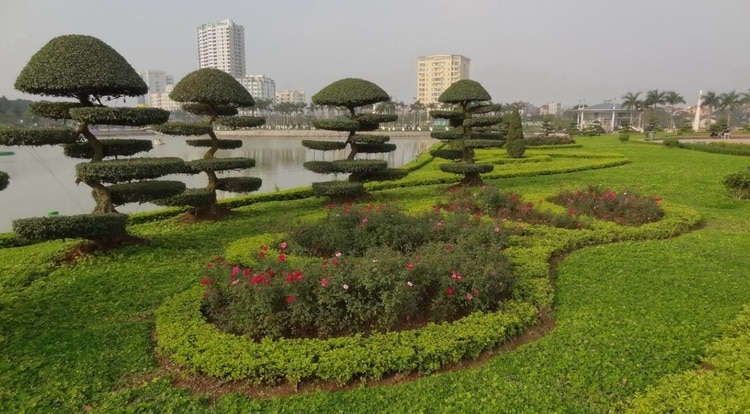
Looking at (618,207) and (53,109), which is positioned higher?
(53,109)

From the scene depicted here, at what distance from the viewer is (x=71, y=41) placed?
22.7 feet

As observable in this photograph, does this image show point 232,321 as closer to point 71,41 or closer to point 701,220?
point 71,41

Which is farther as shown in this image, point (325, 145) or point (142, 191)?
point (325, 145)

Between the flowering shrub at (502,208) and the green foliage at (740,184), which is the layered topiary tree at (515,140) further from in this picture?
the flowering shrub at (502,208)

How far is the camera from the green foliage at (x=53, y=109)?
277 inches

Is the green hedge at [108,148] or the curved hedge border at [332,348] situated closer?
the curved hedge border at [332,348]

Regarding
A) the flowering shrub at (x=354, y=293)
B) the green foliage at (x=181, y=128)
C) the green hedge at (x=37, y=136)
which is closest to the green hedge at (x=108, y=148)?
the green hedge at (x=37, y=136)

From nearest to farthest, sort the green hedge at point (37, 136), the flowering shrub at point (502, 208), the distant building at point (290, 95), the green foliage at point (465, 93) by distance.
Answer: the green hedge at point (37, 136), the flowering shrub at point (502, 208), the green foliage at point (465, 93), the distant building at point (290, 95)

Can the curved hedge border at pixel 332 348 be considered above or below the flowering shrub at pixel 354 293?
below

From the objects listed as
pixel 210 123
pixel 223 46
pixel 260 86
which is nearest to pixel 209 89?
pixel 210 123

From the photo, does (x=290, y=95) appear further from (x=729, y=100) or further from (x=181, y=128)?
(x=181, y=128)

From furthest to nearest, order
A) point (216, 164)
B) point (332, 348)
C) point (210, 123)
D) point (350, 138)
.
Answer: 1. point (350, 138)
2. point (210, 123)
3. point (216, 164)
4. point (332, 348)

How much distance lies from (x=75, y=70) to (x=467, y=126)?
358 inches

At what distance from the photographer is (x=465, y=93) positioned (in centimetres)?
1255
